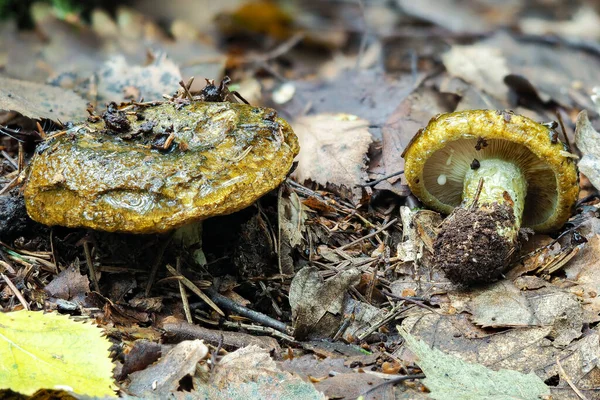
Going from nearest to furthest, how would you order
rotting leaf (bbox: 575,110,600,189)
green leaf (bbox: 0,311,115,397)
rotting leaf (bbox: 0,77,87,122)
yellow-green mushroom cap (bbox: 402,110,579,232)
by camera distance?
1. green leaf (bbox: 0,311,115,397)
2. yellow-green mushroom cap (bbox: 402,110,579,232)
3. rotting leaf (bbox: 575,110,600,189)
4. rotting leaf (bbox: 0,77,87,122)

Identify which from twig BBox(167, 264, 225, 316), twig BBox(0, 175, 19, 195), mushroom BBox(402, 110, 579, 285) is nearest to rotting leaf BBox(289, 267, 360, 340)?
twig BBox(167, 264, 225, 316)

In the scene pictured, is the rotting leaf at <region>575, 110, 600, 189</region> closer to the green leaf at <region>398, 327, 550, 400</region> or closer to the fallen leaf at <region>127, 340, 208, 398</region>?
the green leaf at <region>398, 327, 550, 400</region>

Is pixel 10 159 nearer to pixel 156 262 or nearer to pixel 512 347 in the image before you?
pixel 156 262

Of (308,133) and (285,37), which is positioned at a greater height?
(308,133)

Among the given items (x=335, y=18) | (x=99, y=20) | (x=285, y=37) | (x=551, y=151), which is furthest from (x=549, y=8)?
(x=551, y=151)

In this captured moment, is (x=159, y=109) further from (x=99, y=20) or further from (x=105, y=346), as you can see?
(x=99, y=20)

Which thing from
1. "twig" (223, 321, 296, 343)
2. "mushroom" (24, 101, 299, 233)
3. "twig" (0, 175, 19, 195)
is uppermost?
"mushroom" (24, 101, 299, 233)
